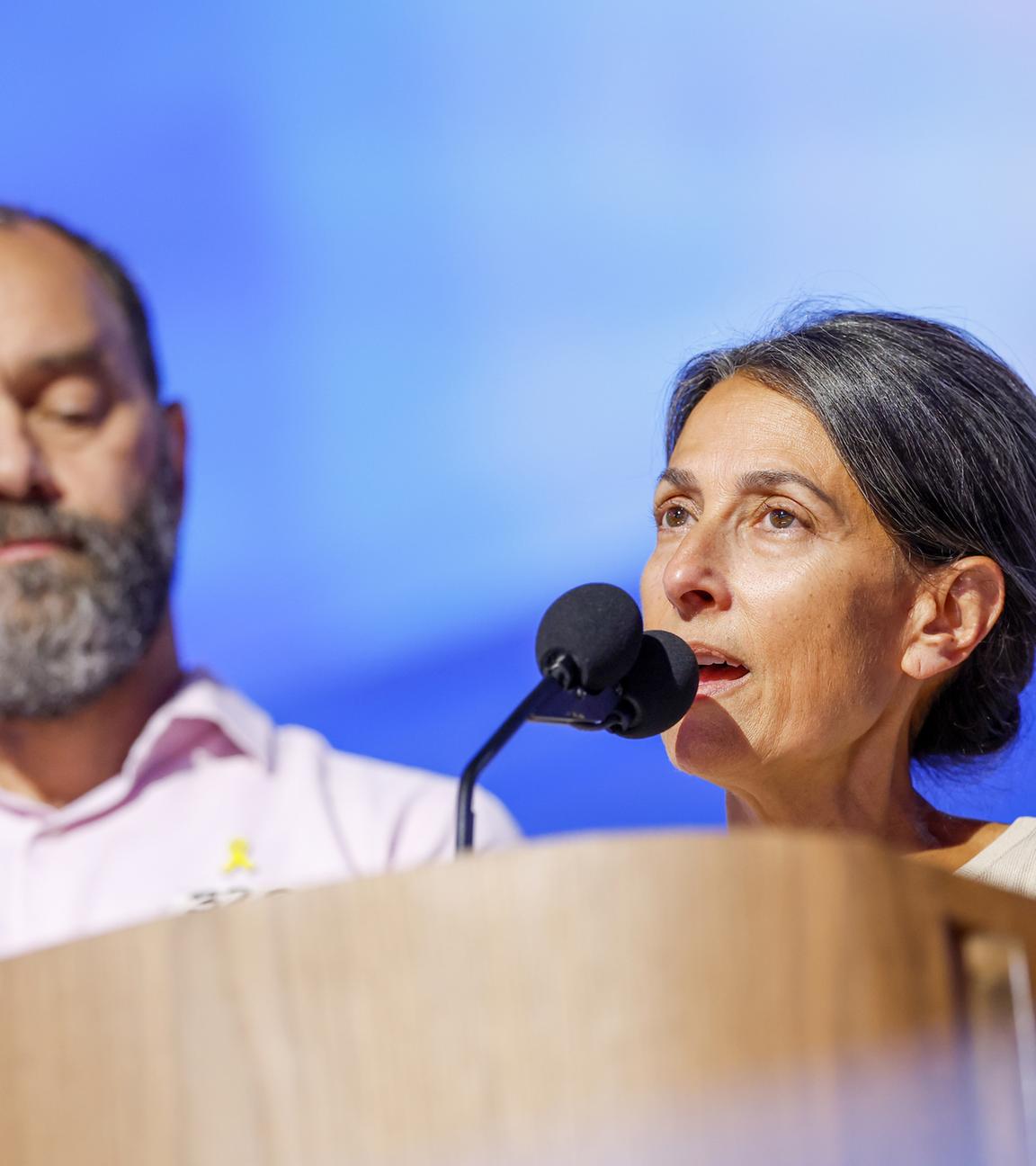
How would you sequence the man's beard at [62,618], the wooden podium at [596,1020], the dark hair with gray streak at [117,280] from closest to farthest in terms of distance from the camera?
the wooden podium at [596,1020] < the man's beard at [62,618] < the dark hair with gray streak at [117,280]

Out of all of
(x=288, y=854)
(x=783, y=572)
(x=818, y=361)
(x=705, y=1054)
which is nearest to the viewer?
(x=705, y=1054)

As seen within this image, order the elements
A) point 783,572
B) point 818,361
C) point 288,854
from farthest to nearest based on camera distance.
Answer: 1. point 818,361
2. point 783,572
3. point 288,854

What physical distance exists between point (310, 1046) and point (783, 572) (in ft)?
3.40

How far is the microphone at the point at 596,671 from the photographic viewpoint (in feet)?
3.90

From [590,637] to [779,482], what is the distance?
0.61m

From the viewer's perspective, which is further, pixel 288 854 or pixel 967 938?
pixel 288 854

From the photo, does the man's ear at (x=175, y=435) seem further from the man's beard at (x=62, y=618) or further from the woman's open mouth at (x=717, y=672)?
the woman's open mouth at (x=717, y=672)

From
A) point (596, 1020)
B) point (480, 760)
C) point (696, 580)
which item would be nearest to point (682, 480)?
point (696, 580)

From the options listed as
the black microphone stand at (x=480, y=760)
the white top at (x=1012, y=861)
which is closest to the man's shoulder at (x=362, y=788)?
the black microphone stand at (x=480, y=760)

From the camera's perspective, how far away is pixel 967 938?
2.69 feet

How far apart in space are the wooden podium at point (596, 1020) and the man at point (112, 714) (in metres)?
0.62

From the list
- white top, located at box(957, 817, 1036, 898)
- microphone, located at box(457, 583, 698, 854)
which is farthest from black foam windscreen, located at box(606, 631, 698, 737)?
white top, located at box(957, 817, 1036, 898)

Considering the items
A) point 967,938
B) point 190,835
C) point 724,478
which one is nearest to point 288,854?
point 190,835

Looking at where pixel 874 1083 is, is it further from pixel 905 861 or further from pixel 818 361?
pixel 818 361
